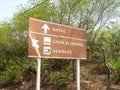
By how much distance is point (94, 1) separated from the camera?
12.8 m

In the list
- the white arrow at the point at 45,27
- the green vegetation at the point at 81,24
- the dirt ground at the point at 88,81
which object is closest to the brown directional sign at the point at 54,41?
the white arrow at the point at 45,27

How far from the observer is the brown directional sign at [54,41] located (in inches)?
291

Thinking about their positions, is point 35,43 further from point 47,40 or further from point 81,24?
point 81,24

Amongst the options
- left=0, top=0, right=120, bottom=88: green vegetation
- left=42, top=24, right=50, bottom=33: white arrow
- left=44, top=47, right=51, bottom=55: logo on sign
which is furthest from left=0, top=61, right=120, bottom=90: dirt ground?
left=42, top=24, right=50, bottom=33: white arrow

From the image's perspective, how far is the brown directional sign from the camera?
7395 mm

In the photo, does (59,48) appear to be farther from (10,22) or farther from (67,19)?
(10,22)

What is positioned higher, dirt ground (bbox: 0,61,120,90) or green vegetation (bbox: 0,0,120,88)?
green vegetation (bbox: 0,0,120,88)

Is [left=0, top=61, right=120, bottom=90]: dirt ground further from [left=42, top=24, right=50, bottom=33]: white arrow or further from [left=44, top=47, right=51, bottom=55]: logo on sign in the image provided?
[left=42, top=24, right=50, bottom=33]: white arrow

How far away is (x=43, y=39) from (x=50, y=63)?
6.02 m

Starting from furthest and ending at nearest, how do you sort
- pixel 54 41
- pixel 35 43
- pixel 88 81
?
pixel 88 81
pixel 54 41
pixel 35 43

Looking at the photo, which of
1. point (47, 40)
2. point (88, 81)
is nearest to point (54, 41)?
point (47, 40)

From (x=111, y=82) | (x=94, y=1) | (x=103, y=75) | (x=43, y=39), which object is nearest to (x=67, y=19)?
(x=94, y=1)

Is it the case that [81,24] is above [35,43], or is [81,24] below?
above

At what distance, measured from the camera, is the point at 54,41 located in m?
7.98
